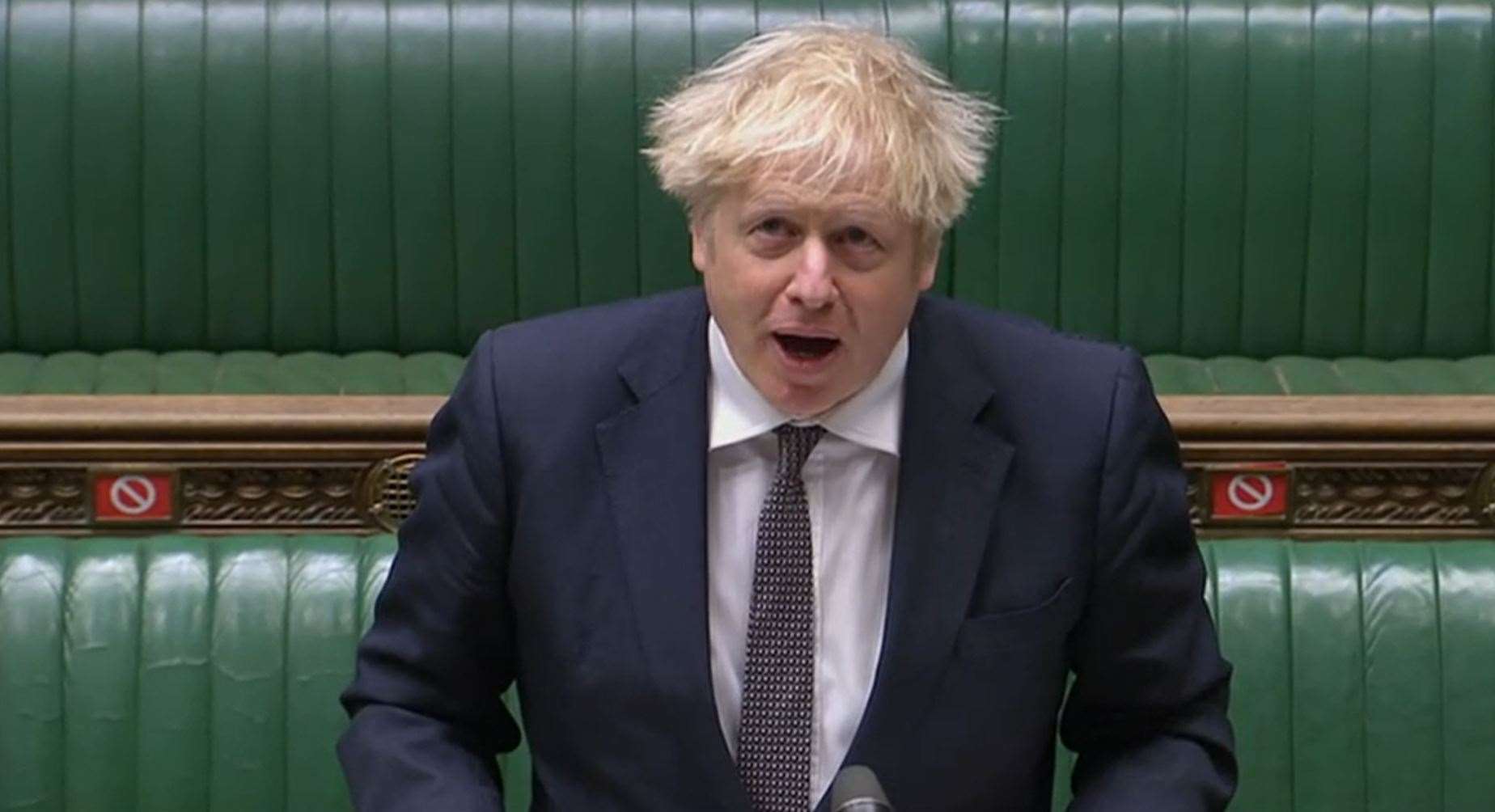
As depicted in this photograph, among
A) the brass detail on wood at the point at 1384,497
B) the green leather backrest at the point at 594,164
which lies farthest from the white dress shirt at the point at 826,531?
the green leather backrest at the point at 594,164

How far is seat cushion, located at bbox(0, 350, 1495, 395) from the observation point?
3.52 metres

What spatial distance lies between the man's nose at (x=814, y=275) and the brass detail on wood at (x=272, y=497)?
1373mm

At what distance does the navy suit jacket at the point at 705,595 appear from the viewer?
183cm

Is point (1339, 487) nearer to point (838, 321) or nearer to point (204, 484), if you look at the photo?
point (204, 484)

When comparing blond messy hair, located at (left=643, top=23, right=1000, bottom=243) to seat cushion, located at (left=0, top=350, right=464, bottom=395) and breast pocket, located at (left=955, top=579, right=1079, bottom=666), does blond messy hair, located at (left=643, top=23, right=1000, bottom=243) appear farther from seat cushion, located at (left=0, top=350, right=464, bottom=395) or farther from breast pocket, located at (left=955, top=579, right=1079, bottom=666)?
seat cushion, located at (left=0, top=350, right=464, bottom=395)

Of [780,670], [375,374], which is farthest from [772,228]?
[375,374]

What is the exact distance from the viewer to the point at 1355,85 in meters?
3.71

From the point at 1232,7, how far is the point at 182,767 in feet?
5.86

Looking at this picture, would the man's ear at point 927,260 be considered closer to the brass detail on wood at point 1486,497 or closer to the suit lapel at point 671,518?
the suit lapel at point 671,518

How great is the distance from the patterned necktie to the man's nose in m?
0.15

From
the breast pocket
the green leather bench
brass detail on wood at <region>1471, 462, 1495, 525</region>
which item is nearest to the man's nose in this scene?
the breast pocket

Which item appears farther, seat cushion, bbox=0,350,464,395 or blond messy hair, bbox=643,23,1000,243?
seat cushion, bbox=0,350,464,395

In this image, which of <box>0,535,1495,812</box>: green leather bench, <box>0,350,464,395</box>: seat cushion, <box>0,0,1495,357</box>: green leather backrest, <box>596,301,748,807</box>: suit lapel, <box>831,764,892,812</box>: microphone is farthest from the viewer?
<box>0,0,1495,357</box>: green leather backrest

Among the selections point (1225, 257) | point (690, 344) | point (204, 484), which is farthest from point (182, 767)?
point (1225, 257)
